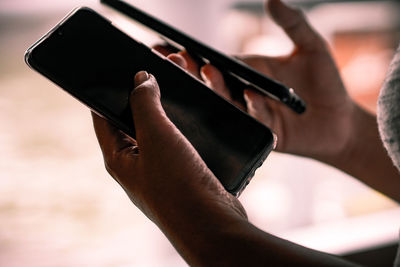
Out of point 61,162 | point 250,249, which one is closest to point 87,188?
point 61,162

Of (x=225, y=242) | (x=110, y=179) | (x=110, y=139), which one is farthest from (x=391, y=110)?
(x=110, y=179)

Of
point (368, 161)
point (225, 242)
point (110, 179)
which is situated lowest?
point (110, 179)

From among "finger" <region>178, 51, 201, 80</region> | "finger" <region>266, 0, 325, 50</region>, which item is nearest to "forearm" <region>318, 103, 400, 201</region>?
"finger" <region>266, 0, 325, 50</region>

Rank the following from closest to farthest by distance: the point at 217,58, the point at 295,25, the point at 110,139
Result: the point at 110,139 < the point at 217,58 < the point at 295,25

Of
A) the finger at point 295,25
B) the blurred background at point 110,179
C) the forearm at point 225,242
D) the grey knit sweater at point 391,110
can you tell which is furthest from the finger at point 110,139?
the blurred background at point 110,179

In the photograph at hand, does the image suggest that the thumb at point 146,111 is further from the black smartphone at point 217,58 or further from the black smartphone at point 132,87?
the black smartphone at point 217,58

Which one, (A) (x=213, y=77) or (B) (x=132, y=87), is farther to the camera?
(A) (x=213, y=77)

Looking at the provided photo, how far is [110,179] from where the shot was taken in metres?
1.27

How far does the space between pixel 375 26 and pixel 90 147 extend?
1.24m

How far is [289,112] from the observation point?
2.23 ft

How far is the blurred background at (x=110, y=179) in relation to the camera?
3.67 ft

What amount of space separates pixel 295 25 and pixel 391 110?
0.42m

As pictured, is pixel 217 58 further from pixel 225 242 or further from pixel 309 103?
pixel 225 242

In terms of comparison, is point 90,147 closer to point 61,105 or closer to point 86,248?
point 61,105
